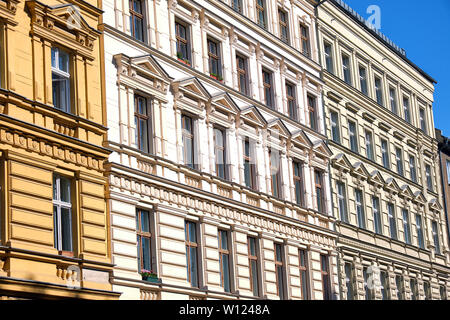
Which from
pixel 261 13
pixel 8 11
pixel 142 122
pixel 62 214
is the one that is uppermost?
pixel 261 13

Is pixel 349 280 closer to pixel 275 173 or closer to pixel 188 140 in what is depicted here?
pixel 275 173

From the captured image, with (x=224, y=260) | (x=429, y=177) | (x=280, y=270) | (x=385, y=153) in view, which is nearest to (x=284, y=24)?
(x=280, y=270)

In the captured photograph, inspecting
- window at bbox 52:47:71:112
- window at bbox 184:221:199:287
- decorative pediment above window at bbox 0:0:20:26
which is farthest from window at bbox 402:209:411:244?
decorative pediment above window at bbox 0:0:20:26

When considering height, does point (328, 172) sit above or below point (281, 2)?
below

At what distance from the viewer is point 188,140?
98.7 feet

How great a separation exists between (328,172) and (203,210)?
424 inches

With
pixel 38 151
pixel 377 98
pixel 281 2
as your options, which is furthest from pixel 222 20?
pixel 377 98

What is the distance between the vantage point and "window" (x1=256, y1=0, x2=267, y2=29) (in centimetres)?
3634

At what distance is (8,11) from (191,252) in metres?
10.1

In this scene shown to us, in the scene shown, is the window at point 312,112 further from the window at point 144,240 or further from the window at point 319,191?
the window at point 144,240

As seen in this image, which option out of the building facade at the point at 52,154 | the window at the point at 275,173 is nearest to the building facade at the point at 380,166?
the window at the point at 275,173

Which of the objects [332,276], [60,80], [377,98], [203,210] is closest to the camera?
[60,80]

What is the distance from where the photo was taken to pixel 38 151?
74.8ft

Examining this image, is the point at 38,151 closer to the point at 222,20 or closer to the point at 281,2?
the point at 222,20
